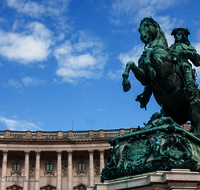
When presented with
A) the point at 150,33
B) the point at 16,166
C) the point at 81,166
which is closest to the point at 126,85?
the point at 150,33

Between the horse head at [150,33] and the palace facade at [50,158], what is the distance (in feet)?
162

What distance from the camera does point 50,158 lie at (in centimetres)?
6141

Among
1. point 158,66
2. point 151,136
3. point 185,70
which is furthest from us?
point 185,70

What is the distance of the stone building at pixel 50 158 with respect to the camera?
58281 millimetres

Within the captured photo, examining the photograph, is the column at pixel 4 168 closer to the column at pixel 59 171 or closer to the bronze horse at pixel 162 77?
the column at pixel 59 171

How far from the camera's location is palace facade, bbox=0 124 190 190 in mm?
58281

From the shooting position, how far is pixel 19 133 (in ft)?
197

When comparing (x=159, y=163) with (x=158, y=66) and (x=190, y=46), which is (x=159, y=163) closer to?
(x=158, y=66)

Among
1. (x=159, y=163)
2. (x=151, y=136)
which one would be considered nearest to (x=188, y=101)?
(x=151, y=136)

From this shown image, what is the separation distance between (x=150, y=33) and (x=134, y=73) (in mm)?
1381

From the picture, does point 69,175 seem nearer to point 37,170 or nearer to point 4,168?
point 37,170

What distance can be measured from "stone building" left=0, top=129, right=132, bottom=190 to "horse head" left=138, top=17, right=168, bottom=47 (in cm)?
4942

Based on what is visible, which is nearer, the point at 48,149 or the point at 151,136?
the point at 151,136

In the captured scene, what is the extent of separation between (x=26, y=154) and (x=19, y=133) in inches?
155
